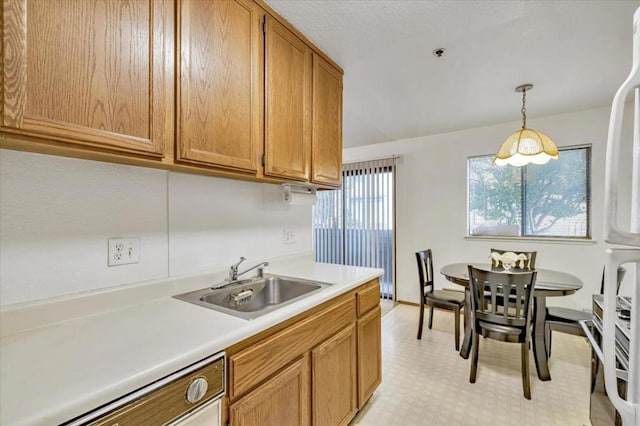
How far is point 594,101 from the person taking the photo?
112 inches

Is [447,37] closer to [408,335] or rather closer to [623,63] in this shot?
[623,63]

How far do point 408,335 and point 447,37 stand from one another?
270 centimetres

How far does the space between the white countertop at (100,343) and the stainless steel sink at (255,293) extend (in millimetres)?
128

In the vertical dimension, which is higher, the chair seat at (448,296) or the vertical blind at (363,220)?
the vertical blind at (363,220)

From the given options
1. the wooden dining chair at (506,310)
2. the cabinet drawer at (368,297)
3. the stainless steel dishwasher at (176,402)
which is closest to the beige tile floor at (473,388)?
the wooden dining chair at (506,310)

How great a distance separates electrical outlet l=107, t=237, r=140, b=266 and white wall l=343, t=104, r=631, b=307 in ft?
11.6

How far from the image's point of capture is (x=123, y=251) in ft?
4.01

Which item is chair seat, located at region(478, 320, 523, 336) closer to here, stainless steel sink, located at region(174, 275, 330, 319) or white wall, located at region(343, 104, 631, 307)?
stainless steel sink, located at region(174, 275, 330, 319)

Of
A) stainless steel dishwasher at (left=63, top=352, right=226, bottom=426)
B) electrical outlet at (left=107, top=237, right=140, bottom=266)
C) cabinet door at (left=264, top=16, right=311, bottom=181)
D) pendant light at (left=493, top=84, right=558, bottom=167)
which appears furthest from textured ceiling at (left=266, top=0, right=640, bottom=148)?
stainless steel dishwasher at (left=63, top=352, right=226, bottom=426)

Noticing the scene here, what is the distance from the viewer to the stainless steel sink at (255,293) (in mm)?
1393

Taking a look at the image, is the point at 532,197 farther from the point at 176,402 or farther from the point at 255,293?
the point at 176,402

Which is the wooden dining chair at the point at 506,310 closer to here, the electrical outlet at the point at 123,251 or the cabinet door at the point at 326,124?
the cabinet door at the point at 326,124

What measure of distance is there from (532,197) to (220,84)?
3.65 metres

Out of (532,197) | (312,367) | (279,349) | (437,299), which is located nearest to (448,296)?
(437,299)
